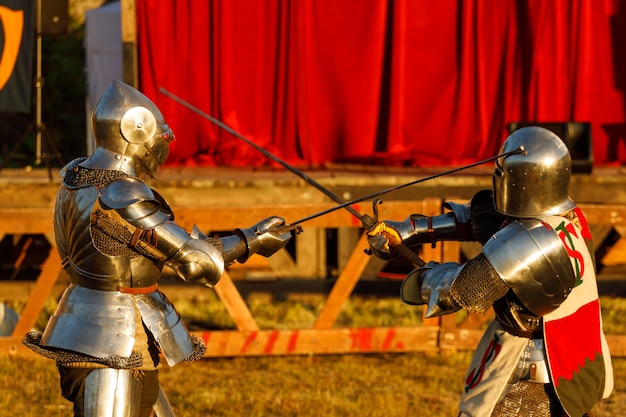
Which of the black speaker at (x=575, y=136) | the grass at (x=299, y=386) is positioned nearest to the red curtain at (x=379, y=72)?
the black speaker at (x=575, y=136)

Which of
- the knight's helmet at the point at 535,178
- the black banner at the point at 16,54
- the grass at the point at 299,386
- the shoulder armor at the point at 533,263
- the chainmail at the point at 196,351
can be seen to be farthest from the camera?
the black banner at the point at 16,54

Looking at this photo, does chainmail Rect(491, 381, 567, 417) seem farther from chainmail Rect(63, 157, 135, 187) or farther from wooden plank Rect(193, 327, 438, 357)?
wooden plank Rect(193, 327, 438, 357)

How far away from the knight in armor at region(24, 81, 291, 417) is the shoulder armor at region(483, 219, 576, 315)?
3.66 feet

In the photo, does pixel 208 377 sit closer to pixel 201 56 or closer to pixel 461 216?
pixel 461 216

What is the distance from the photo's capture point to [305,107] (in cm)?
1084

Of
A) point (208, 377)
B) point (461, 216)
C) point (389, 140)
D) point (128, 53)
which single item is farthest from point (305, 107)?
point (461, 216)

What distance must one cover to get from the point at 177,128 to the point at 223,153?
0.60m

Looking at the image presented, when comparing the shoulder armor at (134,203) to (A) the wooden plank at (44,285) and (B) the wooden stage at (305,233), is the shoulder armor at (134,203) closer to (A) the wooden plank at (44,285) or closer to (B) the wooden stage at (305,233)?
(B) the wooden stage at (305,233)

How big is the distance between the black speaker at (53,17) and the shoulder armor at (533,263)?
310 inches

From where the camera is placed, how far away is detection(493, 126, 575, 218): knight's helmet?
154 inches

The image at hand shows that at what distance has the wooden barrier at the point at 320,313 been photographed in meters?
7.05

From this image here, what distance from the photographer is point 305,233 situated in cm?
863

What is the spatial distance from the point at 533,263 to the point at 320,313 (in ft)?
11.8

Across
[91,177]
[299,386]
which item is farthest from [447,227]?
[299,386]
